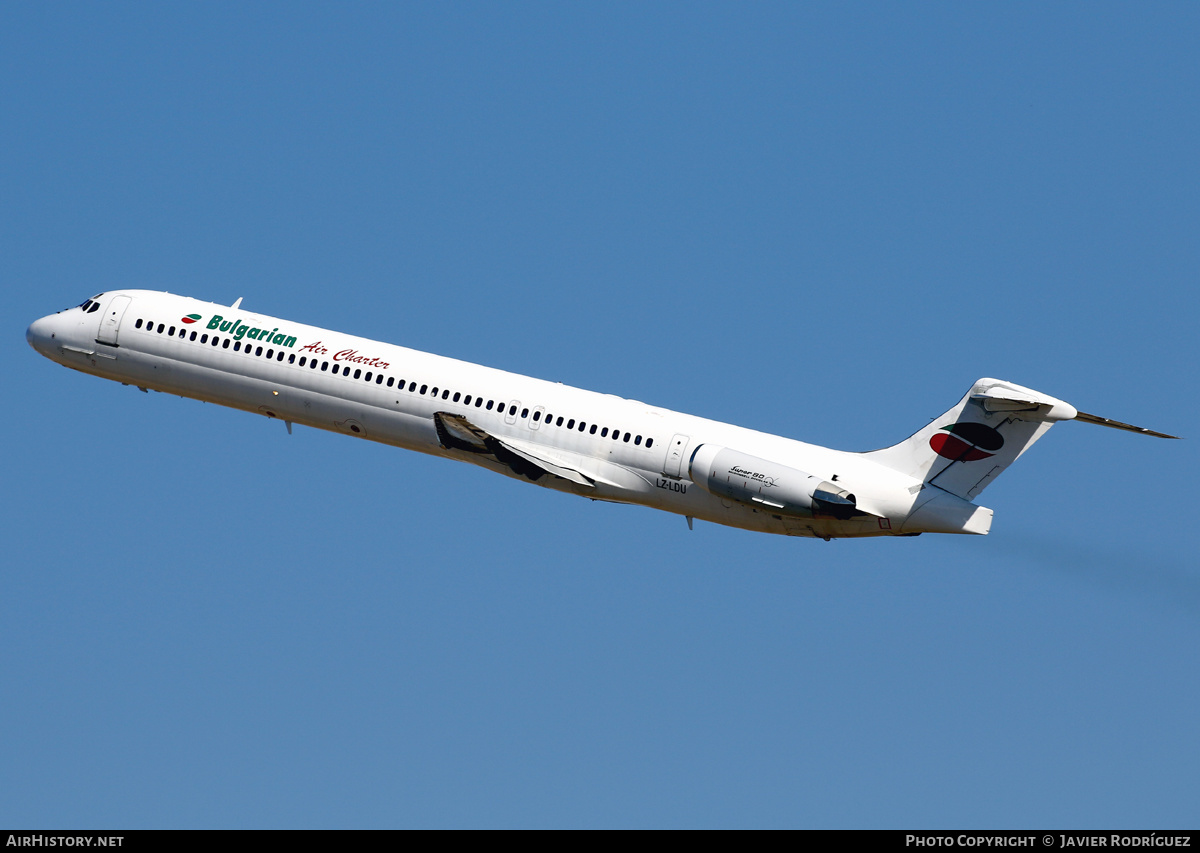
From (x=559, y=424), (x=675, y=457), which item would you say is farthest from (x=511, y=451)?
(x=675, y=457)

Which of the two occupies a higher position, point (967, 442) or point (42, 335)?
point (42, 335)

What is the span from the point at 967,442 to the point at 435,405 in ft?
51.4

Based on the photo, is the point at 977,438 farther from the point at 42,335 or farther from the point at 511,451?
the point at 42,335

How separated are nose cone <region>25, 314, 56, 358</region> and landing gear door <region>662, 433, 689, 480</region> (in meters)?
22.4

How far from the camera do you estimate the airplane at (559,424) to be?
48500 millimetres

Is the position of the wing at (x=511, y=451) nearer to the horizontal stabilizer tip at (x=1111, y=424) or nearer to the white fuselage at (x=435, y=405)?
the white fuselage at (x=435, y=405)

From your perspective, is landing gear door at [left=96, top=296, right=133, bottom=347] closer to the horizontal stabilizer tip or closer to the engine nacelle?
the engine nacelle

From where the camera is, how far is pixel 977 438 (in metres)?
48.5

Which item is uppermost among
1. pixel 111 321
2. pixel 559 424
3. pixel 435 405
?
pixel 111 321

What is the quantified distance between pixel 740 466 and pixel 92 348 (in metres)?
22.8
